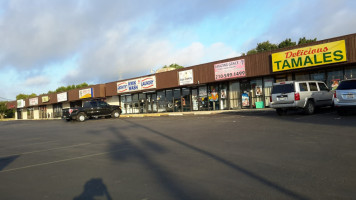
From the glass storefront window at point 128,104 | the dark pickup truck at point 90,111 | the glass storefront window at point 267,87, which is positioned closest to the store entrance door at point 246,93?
the glass storefront window at point 267,87

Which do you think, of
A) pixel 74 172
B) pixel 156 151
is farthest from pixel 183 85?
pixel 74 172

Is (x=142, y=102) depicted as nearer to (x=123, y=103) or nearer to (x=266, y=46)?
(x=123, y=103)

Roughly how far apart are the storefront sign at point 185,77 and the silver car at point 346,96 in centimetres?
1563

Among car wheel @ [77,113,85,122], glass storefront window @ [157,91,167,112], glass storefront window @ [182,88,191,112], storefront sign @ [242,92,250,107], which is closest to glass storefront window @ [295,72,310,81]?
storefront sign @ [242,92,250,107]

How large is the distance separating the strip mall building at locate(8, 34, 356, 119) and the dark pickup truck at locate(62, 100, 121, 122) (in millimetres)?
5385

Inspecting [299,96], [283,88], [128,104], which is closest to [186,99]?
[128,104]

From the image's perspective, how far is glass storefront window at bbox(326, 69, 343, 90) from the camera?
1967 centimetres

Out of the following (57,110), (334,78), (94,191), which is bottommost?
(94,191)

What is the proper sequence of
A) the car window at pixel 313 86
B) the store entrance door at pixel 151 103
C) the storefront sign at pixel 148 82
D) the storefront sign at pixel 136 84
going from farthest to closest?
the store entrance door at pixel 151 103, the storefront sign at pixel 136 84, the storefront sign at pixel 148 82, the car window at pixel 313 86

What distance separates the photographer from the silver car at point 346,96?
1236 cm

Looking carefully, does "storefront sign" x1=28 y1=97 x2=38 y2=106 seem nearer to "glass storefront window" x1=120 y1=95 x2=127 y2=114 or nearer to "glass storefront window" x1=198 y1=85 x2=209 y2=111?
"glass storefront window" x1=120 y1=95 x2=127 y2=114

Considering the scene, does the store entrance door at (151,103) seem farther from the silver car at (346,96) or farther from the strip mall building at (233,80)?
the silver car at (346,96)

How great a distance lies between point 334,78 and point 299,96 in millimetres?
7669

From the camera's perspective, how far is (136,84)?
33.1 metres
